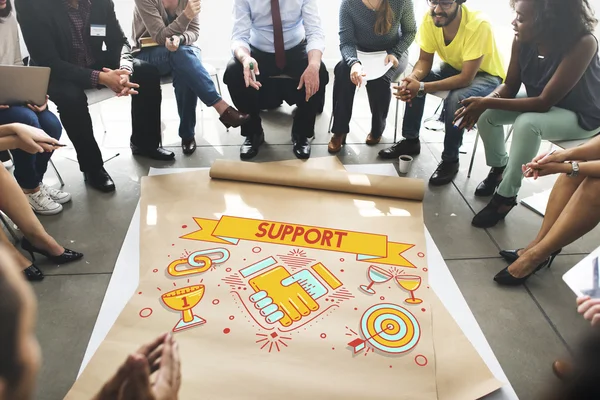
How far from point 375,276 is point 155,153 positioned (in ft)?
5.35

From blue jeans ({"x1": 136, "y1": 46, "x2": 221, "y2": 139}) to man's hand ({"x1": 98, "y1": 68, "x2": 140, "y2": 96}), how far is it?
32 cm

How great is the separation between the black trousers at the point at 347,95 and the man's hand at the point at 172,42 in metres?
0.99

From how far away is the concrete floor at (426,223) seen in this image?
1.60 m

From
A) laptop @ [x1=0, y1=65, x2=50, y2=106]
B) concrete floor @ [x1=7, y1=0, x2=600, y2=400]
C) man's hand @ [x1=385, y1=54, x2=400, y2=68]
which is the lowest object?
concrete floor @ [x1=7, y1=0, x2=600, y2=400]

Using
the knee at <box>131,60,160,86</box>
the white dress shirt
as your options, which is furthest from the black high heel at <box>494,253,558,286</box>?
the knee at <box>131,60,160,86</box>

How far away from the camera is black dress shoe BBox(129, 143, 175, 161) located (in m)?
2.75

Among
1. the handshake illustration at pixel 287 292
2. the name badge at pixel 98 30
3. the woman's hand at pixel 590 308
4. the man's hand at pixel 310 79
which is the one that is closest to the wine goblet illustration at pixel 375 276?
the handshake illustration at pixel 287 292

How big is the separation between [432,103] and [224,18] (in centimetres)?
205

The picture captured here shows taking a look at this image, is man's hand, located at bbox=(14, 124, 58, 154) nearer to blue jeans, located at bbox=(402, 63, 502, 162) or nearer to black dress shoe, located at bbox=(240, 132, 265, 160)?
black dress shoe, located at bbox=(240, 132, 265, 160)

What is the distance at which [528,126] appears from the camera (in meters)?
2.10

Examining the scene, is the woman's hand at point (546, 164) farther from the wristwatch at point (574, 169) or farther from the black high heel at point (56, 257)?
the black high heel at point (56, 257)

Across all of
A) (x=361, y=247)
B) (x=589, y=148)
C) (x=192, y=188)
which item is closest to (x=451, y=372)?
→ (x=361, y=247)

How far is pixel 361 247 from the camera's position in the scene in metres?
2.01

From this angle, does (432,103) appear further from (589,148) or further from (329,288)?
(329,288)
